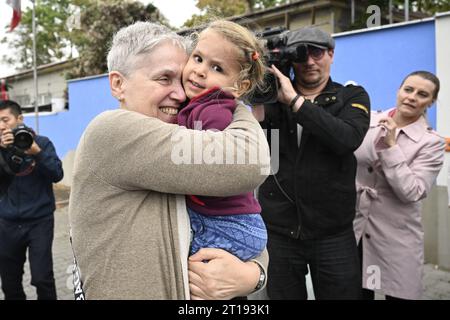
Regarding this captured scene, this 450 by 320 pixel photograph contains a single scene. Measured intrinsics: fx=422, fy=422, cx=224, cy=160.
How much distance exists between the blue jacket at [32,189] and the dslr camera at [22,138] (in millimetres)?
128

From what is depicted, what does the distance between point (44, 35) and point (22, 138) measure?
21635 millimetres

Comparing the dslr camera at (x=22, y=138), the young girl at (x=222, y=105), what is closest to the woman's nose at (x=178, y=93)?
the young girl at (x=222, y=105)

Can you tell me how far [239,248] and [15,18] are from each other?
761 centimetres

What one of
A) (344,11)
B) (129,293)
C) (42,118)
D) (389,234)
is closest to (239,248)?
(129,293)

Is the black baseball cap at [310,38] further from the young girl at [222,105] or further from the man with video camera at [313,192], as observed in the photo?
the young girl at [222,105]

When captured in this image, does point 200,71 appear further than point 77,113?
No

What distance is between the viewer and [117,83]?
139 centimetres

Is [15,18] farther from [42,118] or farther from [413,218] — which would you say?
[413,218]

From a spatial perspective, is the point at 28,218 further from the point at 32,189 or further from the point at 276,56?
the point at 276,56

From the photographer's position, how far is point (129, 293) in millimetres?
1225

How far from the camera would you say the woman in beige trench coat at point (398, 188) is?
8.43 ft

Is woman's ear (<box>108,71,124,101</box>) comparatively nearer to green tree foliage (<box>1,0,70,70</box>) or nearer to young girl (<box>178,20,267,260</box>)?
young girl (<box>178,20,267,260</box>)

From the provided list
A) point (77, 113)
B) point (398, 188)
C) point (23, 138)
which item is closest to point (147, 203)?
point (398, 188)

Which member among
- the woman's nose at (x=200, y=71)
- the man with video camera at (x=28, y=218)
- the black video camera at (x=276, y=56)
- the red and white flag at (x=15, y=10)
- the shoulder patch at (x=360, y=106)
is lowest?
the man with video camera at (x=28, y=218)
